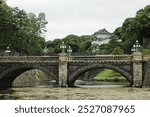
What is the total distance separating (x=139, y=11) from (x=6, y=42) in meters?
42.3

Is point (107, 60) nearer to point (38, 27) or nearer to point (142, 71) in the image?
point (142, 71)

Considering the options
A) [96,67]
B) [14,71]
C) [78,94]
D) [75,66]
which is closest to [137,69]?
[96,67]

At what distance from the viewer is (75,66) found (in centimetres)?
6662

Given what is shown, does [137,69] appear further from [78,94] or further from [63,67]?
[78,94]

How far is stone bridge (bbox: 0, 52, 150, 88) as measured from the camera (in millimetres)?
63469

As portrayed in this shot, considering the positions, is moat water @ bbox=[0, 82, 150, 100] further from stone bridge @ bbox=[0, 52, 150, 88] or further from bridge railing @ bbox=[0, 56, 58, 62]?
bridge railing @ bbox=[0, 56, 58, 62]

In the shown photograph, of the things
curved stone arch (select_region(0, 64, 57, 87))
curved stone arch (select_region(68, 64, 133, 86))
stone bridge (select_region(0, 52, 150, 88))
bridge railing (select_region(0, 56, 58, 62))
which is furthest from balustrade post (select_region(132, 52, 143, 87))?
curved stone arch (select_region(0, 64, 57, 87))

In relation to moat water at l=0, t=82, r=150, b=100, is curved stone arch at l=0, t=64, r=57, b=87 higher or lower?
higher

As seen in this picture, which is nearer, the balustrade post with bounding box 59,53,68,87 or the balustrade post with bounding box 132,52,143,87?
the balustrade post with bounding box 132,52,143,87

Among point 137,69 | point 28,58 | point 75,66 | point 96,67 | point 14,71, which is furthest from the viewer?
point 14,71

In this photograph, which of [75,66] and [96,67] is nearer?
[96,67]

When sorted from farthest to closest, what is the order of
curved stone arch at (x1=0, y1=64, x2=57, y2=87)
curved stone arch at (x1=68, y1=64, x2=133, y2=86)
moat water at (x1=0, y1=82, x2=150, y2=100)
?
curved stone arch at (x1=0, y1=64, x2=57, y2=87) < curved stone arch at (x1=68, y1=64, x2=133, y2=86) < moat water at (x1=0, y1=82, x2=150, y2=100)

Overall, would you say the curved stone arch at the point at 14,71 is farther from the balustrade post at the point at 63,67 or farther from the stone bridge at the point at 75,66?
the balustrade post at the point at 63,67

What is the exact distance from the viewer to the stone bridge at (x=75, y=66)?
63.5 meters
